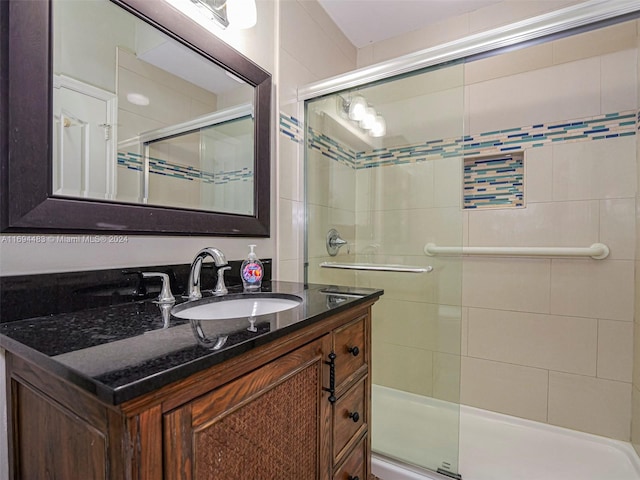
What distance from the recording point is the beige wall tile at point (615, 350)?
161 centimetres

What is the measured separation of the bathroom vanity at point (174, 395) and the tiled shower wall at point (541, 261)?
3.12 ft

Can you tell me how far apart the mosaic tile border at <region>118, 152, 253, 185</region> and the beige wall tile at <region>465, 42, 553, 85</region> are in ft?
4.62

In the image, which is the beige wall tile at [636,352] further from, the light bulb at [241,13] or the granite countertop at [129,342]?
the light bulb at [241,13]

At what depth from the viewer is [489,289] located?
6.27ft

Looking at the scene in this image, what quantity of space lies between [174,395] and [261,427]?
24cm

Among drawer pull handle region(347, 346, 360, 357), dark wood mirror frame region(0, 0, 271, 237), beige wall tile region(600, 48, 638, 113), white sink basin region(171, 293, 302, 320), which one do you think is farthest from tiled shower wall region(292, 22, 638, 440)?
dark wood mirror frame region(0, 0, 271, 237)

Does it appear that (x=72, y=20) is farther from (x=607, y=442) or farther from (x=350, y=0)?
(x=607, y=442)

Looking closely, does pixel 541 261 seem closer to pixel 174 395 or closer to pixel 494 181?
pixel 494 181

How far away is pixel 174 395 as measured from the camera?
1.61 ft

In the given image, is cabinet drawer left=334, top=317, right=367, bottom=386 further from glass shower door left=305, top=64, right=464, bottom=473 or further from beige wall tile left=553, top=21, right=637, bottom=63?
beige wall tile left=553, top=21, right=637, bottom=63

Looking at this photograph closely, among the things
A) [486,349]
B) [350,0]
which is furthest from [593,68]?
[486,349]

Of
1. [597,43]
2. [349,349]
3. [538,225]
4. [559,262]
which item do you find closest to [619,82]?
[597,43]

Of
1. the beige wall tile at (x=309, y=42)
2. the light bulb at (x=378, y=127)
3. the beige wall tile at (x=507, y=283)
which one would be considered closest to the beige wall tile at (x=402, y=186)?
the light bulb at (x=378, y=127)

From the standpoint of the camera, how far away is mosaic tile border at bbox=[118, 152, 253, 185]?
97cm
